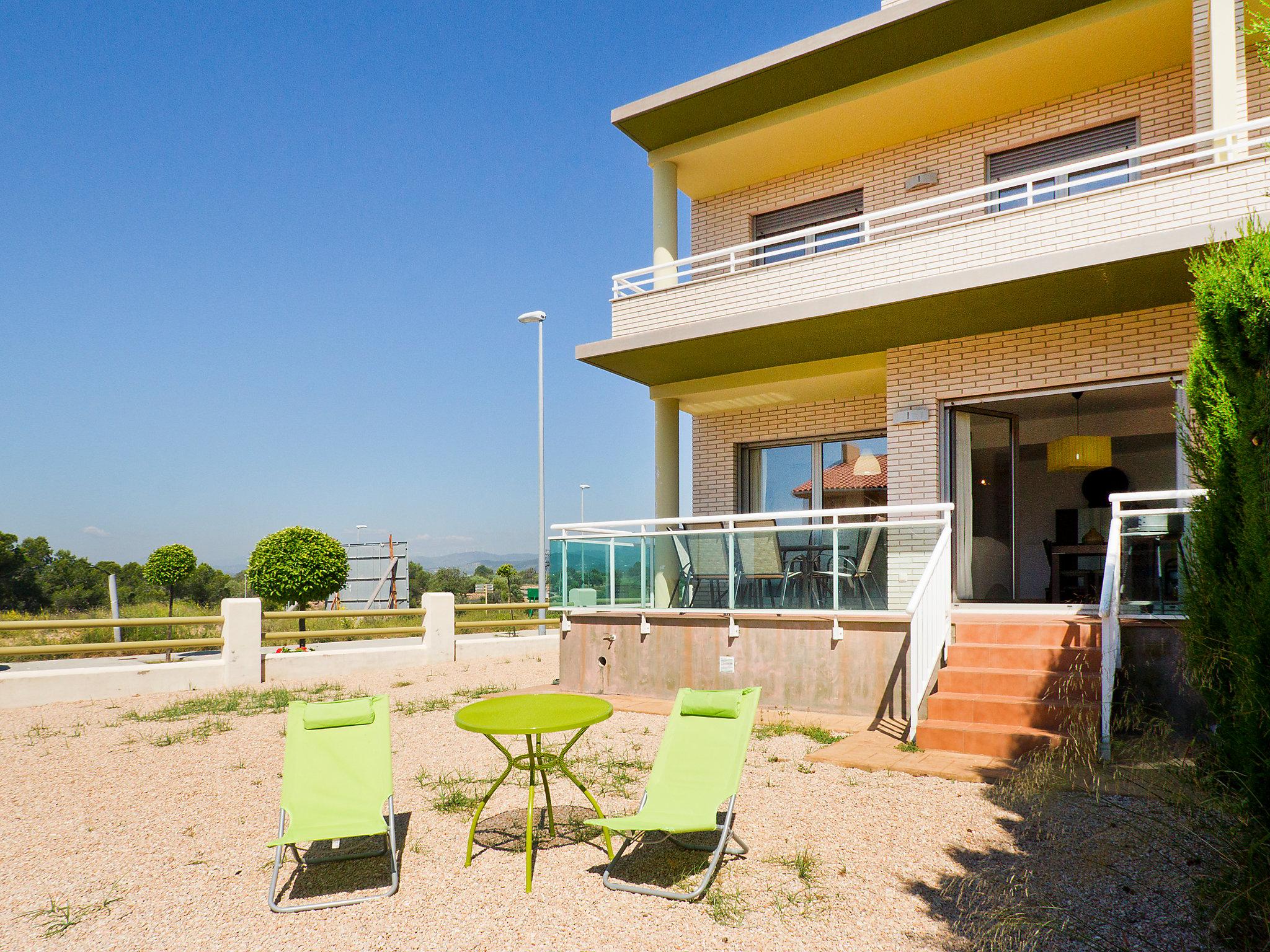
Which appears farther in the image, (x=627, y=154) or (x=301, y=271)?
(x=301, y=271)

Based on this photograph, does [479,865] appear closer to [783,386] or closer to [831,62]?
[783,386]

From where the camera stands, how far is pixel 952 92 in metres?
9.57

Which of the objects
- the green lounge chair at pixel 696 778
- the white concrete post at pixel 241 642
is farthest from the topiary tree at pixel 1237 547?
the white concrete post at pixel 241 642

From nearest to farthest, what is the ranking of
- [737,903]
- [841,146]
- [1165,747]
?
[737,903] < [1165,747] < [841,146]

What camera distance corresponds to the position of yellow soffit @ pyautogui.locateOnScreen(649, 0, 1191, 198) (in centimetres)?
838

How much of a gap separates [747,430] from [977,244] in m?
4.63

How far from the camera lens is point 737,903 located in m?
3.79

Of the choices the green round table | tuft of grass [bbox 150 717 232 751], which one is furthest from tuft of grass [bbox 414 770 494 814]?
tuft of grass [bbox 150 717 232 751]

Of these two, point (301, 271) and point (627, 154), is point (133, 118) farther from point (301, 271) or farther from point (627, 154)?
point (627, 154)

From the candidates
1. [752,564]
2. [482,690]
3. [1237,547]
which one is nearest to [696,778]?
Result: [1237,547]

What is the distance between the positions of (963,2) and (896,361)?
12.6 ft

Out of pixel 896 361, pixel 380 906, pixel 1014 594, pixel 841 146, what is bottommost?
pixel 380 906

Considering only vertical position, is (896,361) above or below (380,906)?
above

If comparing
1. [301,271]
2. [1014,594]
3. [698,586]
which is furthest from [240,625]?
[301,271]
